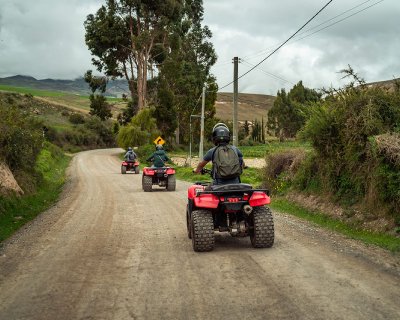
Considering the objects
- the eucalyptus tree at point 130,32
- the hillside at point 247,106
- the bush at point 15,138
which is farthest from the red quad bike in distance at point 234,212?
the hillside at point 247,106

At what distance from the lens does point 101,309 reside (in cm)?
486

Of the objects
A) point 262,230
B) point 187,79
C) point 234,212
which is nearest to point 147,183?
point 234,212

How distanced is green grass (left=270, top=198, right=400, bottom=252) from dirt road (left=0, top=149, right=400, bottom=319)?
0.42 meters

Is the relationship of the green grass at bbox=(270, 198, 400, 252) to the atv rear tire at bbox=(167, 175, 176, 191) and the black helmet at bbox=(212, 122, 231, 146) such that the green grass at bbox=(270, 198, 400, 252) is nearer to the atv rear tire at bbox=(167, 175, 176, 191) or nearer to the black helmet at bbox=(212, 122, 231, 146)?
the black helmet at bbox=(212, 122, 231, 146)

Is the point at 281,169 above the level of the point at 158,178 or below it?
above

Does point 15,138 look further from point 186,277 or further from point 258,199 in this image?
point 186,277

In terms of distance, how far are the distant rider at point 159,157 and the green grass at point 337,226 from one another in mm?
5431

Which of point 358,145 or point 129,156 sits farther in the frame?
point 129,156

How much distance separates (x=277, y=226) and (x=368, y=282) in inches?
190

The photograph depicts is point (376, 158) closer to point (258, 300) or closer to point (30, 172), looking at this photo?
point (258, 300)

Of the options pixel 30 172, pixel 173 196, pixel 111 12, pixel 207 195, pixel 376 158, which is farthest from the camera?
pixel 111 12


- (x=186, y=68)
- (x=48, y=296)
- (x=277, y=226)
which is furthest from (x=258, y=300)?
(x=186, y=68)

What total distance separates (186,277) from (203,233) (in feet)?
4.85

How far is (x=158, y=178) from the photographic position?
19.8 meters
